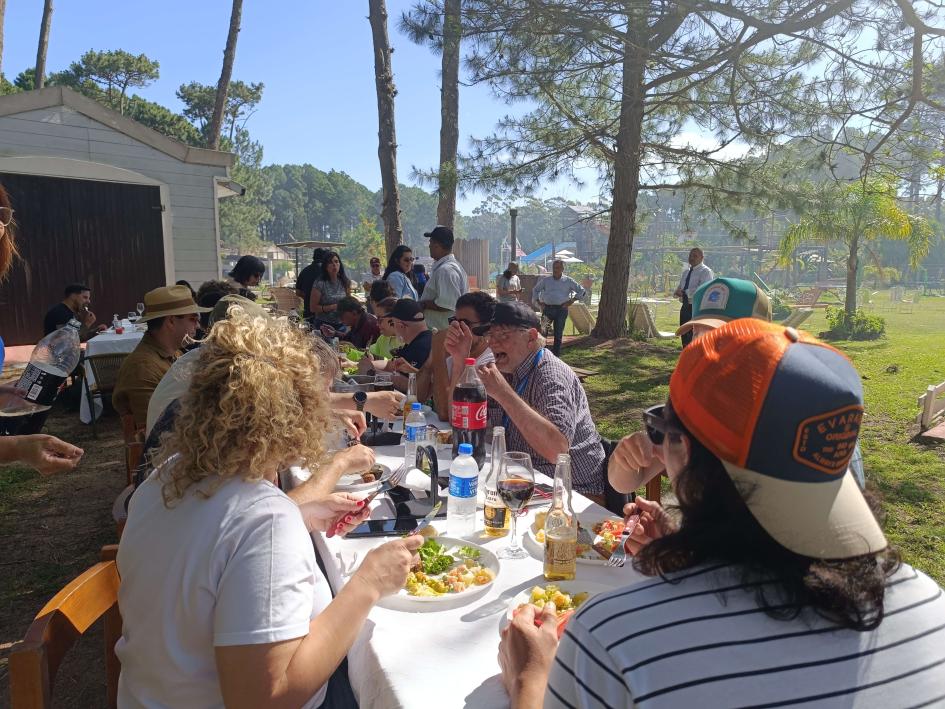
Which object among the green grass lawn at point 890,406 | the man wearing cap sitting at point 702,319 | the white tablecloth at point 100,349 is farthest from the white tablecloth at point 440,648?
the white tablecloth at point 100,349

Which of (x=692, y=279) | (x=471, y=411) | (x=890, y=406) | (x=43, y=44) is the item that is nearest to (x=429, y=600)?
(x=471, y=411)

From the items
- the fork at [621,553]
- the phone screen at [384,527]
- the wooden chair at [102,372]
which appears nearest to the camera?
the fork at [621,553]

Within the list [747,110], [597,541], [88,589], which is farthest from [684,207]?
[88,589]

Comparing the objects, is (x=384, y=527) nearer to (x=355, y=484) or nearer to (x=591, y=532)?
(x=355, y=484)

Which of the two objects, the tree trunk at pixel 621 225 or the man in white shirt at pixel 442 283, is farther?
the tree trunk at pixel 621 225

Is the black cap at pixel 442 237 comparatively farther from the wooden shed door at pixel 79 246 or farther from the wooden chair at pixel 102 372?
the wooden shed door at pixel 79 246

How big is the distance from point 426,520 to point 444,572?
0.36 meters

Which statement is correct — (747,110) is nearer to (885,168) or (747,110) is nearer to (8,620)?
(885,168)

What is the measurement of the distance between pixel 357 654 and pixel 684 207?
1157 cm

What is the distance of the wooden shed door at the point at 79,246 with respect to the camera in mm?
10008

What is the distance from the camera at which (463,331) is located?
3.19 meters

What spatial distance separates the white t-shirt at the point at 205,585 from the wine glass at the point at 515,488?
75 cm

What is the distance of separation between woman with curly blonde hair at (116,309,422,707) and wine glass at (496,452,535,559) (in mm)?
488

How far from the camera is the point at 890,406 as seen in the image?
24.6 feet
